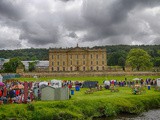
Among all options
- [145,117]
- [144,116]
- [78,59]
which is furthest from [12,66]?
[145,117]

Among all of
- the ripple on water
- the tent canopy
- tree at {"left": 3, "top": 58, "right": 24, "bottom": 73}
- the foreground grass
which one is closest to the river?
the ripple on water

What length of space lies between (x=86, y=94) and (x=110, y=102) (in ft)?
20.5

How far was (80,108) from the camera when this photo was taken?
2630 cm

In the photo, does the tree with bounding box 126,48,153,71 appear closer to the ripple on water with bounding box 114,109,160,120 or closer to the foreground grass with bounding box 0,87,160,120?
the foreground grass with bounding box 0,87,160,120

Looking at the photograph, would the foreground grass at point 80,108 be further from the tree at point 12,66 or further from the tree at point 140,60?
the tree at point 12,66

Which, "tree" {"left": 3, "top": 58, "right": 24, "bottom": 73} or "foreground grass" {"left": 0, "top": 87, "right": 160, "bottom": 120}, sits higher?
Answer: "tree" {"left": 3, "top": 58, "right": 24, "bottom": 73}

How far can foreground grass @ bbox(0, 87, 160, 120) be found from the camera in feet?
75.4

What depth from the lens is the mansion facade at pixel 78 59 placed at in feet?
319

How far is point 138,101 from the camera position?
100ft

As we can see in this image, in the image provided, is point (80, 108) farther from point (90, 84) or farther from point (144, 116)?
point (90, 84)

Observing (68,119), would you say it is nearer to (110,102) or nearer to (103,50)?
(110,102)

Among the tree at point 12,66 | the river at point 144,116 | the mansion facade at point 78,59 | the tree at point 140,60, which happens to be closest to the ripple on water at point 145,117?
the river at point 144,116

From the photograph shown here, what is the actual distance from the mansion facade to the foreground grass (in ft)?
211

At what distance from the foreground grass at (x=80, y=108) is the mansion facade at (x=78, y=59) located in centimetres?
6430
